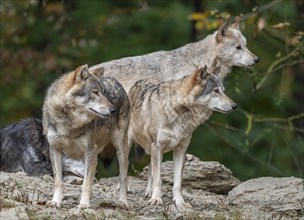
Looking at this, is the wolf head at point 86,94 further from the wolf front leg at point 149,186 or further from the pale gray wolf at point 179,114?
the wolf front leg at point 149,186

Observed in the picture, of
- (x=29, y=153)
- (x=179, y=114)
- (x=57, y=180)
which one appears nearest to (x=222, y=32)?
(x=179, y=114)

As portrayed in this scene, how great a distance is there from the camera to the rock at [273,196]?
13227 millimetres

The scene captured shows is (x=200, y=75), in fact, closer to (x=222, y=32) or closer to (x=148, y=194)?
(x=148, y=194)

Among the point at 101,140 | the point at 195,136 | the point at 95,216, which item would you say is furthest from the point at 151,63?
the point at 195,136

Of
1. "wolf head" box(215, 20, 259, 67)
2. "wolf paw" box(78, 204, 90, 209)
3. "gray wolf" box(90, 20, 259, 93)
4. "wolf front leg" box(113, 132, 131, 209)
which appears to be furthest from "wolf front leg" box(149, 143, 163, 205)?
"wolf head" box(215, 20, 259, 67)

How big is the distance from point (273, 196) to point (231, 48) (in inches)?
134

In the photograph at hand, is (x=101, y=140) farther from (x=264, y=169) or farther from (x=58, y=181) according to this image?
(x=264, y=169)

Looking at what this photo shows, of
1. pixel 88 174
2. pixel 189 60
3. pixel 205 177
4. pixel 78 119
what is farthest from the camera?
pixel 189 60

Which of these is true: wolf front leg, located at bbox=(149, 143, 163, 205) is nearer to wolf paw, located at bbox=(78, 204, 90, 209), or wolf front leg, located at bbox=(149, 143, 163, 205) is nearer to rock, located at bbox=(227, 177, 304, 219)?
A: rock, located at bbox=(227, 177, 304, 219)

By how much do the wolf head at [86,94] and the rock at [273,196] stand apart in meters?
2.25

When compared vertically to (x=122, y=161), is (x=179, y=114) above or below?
above

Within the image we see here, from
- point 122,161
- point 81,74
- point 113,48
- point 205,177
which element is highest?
point 81,74

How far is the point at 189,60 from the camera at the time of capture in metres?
16.2

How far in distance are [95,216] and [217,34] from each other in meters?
5.21
